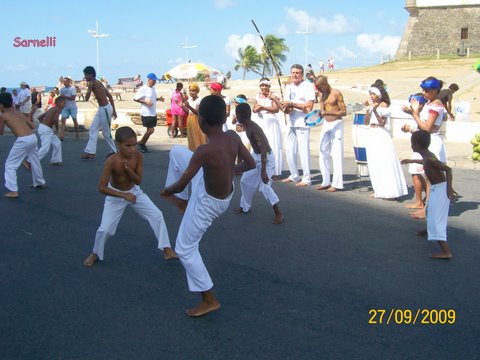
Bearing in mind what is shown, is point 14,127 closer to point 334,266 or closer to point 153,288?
point 153,288

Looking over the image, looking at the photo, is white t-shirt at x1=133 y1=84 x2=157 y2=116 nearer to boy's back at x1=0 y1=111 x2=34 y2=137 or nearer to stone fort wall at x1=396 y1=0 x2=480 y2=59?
boy's back at x1=0 y1=111 x2=34 y2=137

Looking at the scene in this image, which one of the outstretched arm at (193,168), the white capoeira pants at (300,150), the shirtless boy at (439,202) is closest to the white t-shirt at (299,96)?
the white capoeira pants at (300,150)

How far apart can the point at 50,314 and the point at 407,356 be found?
2.78m

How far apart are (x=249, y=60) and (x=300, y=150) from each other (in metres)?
73.0

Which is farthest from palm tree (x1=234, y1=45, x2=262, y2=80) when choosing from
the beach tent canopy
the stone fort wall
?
the beach tent canopy

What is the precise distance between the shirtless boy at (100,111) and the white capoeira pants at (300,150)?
13.9 feet

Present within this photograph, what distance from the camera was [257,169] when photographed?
713 centimetres

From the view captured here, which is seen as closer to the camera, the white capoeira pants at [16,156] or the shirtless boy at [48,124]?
the white capoeira pants at [16,156]

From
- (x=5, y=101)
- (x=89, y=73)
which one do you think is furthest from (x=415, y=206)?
(x=89, y=73)

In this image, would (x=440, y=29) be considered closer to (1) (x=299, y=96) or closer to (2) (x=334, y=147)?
(1) (x=299, y=96)

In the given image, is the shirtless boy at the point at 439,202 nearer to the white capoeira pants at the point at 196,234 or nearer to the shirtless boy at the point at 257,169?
the shirtless boy at the point at 257,169

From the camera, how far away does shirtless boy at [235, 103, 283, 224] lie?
21.8ft
